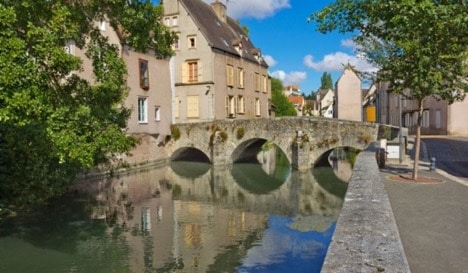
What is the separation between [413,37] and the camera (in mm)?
10258

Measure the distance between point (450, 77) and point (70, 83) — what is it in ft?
37.2

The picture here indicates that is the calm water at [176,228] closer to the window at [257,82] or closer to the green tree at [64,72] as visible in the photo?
the green tree at [64,72]

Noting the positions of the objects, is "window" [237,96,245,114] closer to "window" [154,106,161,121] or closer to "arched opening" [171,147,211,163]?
"arched opening" [171,147,211,163]

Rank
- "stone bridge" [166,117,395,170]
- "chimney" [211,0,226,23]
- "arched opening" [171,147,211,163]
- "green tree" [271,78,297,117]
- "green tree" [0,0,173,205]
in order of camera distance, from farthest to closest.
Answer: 1. "green tree" [271,78,297,117]
2. "chimney" [211,0,226,23]
3. "arched opening" [171,147,211,163]
4. "stone bridge" [166,117,395,170]
5. "green tree" [0,0,173,205]

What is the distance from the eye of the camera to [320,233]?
13.7 metres

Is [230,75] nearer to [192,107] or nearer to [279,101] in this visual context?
[192,107]

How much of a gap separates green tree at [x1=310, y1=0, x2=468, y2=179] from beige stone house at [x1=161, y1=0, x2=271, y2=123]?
20505 mm

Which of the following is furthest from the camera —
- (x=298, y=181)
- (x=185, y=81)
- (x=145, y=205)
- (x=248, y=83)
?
(x=248, y=83)

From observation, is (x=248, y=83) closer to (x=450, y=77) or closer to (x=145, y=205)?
(x=145, y=205)

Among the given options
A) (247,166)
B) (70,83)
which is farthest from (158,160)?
(70,83)

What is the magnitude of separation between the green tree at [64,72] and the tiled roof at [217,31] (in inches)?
917

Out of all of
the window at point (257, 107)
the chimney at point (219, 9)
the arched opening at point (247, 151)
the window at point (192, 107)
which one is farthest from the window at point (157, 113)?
the chimney at point (219, 9)

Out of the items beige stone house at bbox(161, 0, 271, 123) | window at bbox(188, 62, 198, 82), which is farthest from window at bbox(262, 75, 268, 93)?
window at bbox(188, 62, 198, 82)

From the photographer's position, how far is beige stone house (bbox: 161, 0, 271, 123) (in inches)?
1375
